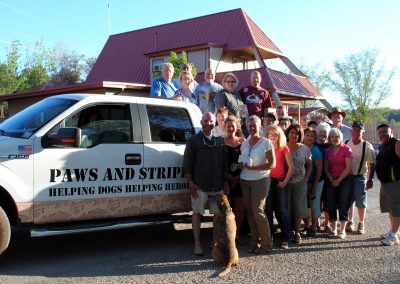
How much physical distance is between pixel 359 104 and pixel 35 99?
1614 inches

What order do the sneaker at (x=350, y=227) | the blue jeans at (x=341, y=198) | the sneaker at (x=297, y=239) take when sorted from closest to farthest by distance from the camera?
the sneaker at (x=297, y=239) → the blue jeans at (x=341, y=198) → the sneaker at (x=350, y=227)

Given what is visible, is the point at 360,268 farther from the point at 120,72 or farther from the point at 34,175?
the point at 120,72

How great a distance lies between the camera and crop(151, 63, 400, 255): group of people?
5837 millimetres

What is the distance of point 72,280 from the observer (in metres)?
4.88

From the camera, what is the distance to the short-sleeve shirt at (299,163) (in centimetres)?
652

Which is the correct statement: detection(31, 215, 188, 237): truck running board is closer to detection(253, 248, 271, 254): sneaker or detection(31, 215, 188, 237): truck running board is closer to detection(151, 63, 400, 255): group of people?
detection(151, 63, 400, 255): group of people

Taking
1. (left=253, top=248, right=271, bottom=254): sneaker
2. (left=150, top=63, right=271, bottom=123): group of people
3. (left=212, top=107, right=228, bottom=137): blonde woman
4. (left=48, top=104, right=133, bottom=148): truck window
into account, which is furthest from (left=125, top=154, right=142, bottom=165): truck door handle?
(left=253, top=248, right=271, bottom=254): sneaker

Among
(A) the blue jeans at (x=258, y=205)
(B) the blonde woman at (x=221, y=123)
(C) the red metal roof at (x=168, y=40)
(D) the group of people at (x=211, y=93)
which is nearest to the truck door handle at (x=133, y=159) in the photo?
(B) the blonde woman at (x=221, y=123)

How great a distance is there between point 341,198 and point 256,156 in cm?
208

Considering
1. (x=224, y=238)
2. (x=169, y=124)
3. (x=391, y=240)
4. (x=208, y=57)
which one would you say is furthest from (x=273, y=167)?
(x=208, y=57)

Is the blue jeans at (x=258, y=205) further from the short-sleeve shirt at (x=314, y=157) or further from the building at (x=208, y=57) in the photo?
the building at (x=208, y=57)

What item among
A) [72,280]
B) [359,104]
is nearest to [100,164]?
[72,280]

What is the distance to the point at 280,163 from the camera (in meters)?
6.28

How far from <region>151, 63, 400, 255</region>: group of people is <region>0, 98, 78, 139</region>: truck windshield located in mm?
1652
